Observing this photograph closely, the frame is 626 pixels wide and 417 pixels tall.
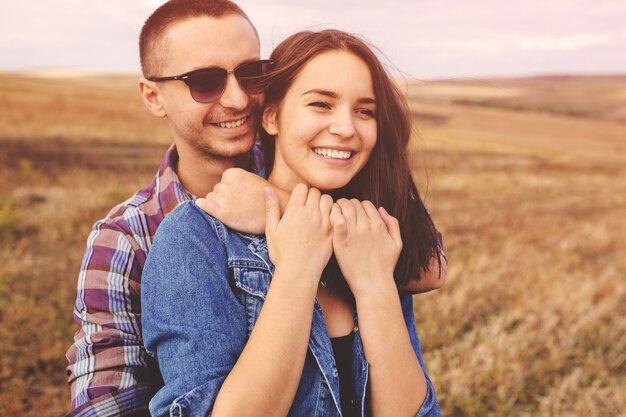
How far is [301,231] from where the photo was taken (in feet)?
6.41

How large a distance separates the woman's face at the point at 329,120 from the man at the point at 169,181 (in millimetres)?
245

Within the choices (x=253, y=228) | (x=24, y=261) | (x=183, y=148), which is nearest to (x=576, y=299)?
(x=183, y=148)

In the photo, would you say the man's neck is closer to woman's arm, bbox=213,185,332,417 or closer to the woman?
the woman

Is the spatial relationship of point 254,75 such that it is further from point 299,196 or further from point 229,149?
point 299,196

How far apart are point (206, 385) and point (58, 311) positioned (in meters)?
4.25

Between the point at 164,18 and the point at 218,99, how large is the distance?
70cm

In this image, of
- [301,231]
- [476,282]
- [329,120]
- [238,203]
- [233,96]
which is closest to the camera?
[301,231]

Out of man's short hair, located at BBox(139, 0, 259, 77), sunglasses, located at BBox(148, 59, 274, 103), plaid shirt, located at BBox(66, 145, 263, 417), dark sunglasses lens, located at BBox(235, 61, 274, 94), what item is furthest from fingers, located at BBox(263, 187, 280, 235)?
man's short hair, located at BBox(139, 0, 259, 77)

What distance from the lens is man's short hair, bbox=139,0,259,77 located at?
325 centimetres

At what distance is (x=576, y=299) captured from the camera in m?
6.20

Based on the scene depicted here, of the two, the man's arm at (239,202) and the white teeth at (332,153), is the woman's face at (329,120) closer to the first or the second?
the white teeth at (332,153)

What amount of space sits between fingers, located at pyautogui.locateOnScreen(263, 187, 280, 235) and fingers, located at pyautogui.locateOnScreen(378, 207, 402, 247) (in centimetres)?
45

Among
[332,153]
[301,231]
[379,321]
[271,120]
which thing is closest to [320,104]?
[332,153]

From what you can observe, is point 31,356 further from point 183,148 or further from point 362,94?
point 362,94
